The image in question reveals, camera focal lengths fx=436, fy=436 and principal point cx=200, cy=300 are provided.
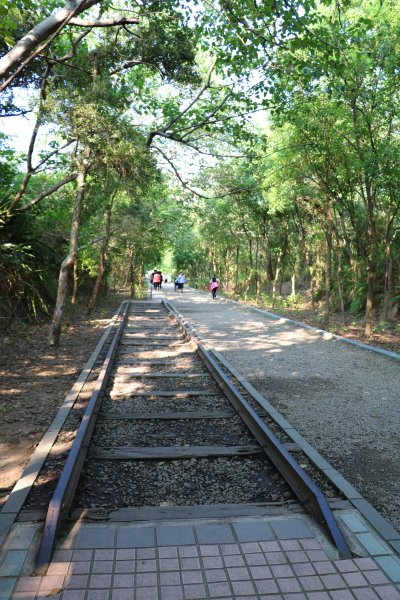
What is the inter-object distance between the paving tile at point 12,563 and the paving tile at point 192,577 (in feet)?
3.29

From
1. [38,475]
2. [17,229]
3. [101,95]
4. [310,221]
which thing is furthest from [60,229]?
[38,475]

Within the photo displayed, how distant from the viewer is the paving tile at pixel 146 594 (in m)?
2.49

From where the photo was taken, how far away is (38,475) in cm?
396

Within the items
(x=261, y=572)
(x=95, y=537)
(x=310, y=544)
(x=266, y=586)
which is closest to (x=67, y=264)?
(x=95, y=537)

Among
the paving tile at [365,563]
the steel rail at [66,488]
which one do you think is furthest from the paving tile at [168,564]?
the paving tile at [365,563]

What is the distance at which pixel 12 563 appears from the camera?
2695 millimetres

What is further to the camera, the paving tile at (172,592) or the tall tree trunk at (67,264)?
the tall tree trunk at (67,264)

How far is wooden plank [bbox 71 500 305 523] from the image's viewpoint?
3332mm

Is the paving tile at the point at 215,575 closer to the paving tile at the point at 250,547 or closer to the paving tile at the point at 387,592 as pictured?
the paving tile at the point at 250,547

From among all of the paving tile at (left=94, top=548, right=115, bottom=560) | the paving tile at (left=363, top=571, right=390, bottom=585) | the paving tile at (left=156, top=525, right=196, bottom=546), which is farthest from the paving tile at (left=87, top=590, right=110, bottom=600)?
the paving tile at (left=363, top=571, right=390, bottom=585)

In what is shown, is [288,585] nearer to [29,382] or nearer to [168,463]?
[168,463]

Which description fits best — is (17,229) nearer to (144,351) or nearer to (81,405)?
(144,351)

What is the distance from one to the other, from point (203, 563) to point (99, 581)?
0.65 meters

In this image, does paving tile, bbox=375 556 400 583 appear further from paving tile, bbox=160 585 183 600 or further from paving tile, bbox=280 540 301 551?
paving tile, bbox=160 585 183 600
